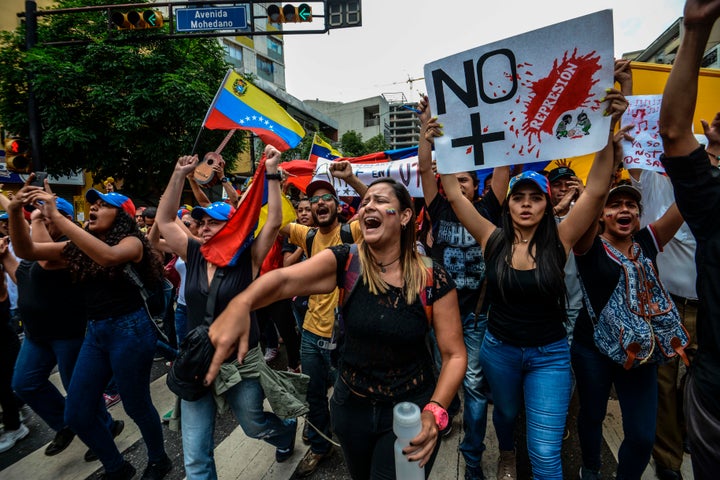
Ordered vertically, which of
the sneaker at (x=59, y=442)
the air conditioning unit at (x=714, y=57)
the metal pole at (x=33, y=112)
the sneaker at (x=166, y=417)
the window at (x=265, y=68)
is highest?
the window at (x=265, y=68)

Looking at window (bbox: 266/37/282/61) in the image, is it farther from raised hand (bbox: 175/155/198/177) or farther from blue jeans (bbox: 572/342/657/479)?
blue jeans (bbox: 572/342/657/479)

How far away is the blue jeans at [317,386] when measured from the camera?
3.04 metres

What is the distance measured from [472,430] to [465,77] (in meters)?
2.46

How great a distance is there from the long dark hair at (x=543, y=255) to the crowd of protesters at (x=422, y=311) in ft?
0.03

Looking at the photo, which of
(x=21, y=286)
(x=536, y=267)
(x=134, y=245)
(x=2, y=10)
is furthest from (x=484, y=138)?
(x=2, y=10)

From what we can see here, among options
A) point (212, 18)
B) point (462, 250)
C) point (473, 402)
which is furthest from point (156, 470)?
point (212, 18)

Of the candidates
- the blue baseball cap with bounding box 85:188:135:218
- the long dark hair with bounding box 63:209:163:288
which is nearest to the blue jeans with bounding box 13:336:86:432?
the long dark hair with bounding box 63:209:163:288

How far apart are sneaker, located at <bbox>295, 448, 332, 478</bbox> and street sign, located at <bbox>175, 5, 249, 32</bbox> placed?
26.7ft

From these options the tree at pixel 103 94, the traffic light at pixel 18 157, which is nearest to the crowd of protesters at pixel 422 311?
→ the traffic light at pixel 18 157

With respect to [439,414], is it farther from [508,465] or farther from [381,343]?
[508,465]

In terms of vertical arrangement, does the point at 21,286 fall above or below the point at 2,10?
below

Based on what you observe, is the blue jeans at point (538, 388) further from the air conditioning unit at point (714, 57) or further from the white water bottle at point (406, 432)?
the air conditioning unit at point (714, 57)

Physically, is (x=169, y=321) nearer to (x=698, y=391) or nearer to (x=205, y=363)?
(x=205, y=363)

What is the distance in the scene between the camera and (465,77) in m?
2.57
